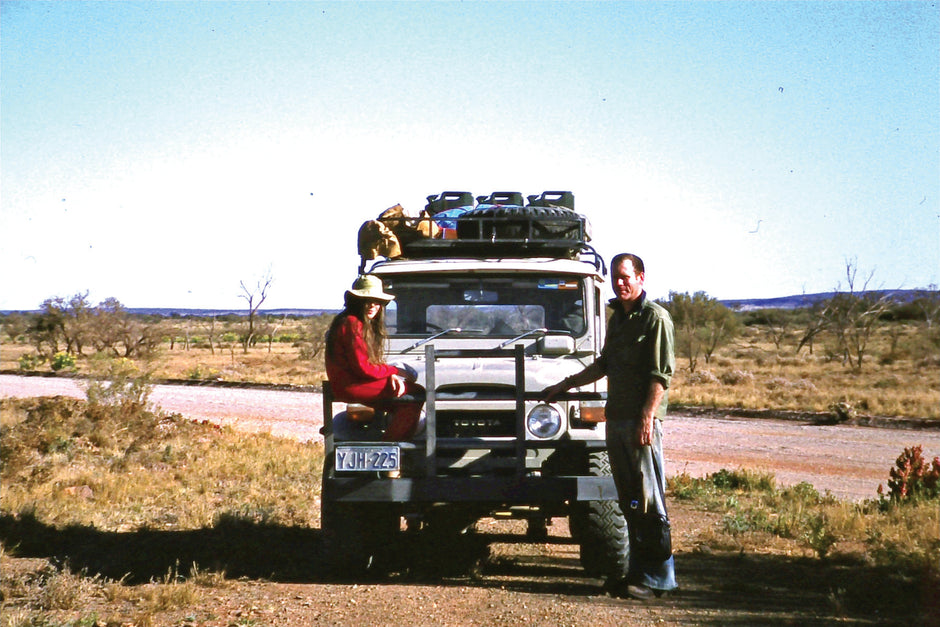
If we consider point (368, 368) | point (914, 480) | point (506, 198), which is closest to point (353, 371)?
point (368, 368)

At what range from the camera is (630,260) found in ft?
19.9

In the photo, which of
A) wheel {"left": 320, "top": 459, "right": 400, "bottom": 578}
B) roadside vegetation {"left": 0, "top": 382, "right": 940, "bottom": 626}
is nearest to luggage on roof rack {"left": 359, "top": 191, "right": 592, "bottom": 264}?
wheel {"left": 320, "top": 459, "right": 400, "bottom": 578}

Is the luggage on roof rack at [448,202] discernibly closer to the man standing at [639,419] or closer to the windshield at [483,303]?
the windshield at [483,303]

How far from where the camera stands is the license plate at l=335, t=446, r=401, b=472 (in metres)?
6.15

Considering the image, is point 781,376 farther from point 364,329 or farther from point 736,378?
point 364,329

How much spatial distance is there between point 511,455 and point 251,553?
2.49m

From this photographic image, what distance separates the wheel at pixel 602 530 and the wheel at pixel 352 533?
1278 mm

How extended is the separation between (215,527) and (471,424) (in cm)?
314

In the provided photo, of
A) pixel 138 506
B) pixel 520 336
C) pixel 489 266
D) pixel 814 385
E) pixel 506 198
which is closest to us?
pixel 520 336

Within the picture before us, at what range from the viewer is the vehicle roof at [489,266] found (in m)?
7.38

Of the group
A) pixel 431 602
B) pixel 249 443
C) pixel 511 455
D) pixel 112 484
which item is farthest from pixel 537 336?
pixel 249 443

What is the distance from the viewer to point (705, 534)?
8.53 m

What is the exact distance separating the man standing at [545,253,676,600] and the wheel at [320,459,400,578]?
1628 mm

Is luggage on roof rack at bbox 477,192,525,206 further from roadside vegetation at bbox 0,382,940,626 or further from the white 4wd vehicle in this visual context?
roadside vegetation at bbox 0,382,940,626
